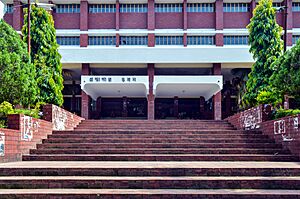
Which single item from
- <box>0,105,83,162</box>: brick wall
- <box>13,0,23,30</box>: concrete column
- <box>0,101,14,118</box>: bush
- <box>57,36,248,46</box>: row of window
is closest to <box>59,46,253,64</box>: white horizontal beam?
<box>57,36,248,46</box>: row of window

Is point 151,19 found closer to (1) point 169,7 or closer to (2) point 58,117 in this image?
(1) point 169,7

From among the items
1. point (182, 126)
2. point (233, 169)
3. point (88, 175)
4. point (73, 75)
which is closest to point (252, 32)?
point (182, 126)

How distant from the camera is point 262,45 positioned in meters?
15.5

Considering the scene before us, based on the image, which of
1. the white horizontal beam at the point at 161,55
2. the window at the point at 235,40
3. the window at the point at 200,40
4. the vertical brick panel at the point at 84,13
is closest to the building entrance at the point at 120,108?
Answer: the white horizontal beam at the point at 161,55

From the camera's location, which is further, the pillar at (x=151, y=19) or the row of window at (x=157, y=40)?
the row of window at (x=157, y=40)

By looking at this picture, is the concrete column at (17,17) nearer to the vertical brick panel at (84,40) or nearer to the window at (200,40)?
the vertical brick panel at (84,40)

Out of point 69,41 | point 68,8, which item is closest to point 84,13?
point 68,8

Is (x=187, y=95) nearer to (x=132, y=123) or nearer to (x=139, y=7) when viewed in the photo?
(x=139, y=7)

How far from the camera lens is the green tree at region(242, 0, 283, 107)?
15.1 m

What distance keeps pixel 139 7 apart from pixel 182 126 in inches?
645

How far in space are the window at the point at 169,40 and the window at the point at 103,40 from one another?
11.2 ft

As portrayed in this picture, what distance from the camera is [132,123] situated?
15.4 meters

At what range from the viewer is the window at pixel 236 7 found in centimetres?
2816

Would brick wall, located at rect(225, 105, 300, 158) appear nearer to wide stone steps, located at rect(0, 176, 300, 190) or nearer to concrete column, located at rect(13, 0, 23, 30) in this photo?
wide stone steps, located at rect(0, 176, 300, 190)
